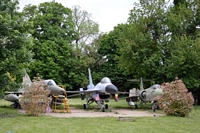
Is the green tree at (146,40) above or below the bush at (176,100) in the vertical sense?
above

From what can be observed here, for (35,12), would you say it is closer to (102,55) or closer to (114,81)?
(102,55)

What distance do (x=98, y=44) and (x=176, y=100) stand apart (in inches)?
→ 1128

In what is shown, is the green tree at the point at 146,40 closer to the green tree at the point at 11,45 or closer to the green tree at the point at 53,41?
the green tree at the point at 11,45

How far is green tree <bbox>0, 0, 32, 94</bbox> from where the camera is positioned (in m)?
13.3

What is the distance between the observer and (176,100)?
563 inches

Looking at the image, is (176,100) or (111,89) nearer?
(176,100)

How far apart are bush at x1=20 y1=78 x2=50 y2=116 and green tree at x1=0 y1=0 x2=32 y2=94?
0.75 metres

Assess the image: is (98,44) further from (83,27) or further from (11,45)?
(11,45)

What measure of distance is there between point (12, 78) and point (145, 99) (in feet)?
33.3

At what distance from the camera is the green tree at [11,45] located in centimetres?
1327

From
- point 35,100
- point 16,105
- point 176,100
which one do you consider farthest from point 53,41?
point 176,100

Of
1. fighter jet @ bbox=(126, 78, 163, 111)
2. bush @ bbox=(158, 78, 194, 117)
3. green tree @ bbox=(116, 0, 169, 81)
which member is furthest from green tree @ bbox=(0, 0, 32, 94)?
green tree @ bbox=(116, 0, 169, 81)

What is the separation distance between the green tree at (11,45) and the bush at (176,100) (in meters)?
7.77

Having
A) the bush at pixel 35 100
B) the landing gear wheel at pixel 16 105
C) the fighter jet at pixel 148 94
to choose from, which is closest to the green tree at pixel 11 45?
the bush at pixel 35 100
